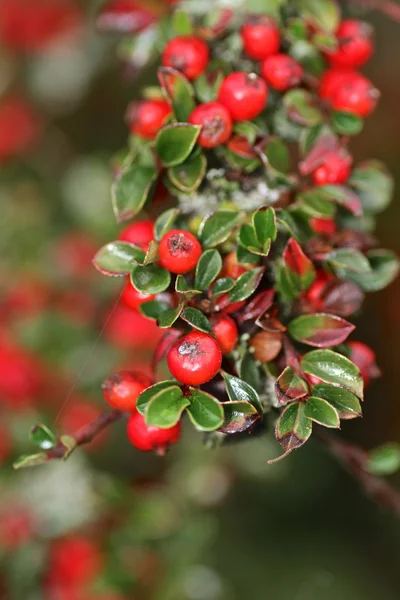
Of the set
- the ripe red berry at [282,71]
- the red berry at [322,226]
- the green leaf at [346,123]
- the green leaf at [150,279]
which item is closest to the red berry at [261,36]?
the ripe red berry at [282,71]

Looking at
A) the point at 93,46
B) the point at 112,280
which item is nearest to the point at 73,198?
the point at 112,280

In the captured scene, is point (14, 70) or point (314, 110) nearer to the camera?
point (314, 110)

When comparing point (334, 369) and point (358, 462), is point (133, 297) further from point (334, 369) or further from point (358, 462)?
point (358, 462)

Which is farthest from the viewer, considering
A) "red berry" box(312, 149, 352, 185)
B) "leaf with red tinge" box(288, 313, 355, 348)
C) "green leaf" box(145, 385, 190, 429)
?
"red berry" box(312, 149, 352, 185)

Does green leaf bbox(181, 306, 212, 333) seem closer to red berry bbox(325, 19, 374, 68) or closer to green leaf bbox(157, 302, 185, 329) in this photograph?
green leaf bbox(157, 302, 185, 329)

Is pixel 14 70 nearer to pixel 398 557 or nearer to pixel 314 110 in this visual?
pixel 314 110

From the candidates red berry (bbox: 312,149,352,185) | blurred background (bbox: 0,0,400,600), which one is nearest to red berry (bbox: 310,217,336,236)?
red berry (bbox: 312,149,352,185)

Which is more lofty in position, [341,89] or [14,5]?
[341,89]
